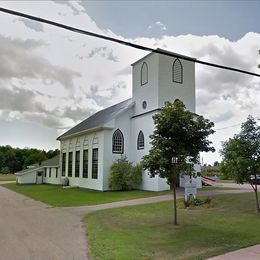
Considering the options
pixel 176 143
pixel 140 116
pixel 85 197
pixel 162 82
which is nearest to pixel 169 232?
pixel 176 143

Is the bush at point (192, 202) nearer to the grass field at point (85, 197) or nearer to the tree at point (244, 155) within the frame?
the tree at point (244, 155)

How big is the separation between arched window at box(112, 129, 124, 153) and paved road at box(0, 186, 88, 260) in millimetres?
17238

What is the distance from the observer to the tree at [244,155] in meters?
15.0

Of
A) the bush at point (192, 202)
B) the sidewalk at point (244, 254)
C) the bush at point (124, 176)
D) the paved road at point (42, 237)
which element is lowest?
the paved road at point (42, 237)

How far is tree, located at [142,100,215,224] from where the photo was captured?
40.9ft

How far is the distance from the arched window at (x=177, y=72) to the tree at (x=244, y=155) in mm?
16994

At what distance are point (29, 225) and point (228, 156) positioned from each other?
31.5 ft

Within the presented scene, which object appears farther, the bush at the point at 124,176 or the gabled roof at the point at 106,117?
the gabled roof at the point at 106,117

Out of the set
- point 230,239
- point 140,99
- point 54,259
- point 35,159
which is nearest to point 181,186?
point 140,99

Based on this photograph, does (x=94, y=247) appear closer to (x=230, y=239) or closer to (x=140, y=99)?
(x=230, y=239)

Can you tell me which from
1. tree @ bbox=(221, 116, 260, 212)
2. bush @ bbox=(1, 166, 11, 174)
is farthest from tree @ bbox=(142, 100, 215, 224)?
bush @ bbox=(1, 166, 11, 174)

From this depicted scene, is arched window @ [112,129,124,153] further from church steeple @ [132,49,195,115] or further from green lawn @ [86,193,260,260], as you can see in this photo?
green lawn @ [86,193,260,260]

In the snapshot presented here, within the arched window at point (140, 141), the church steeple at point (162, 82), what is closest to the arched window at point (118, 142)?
the arched window at point (140, 141)

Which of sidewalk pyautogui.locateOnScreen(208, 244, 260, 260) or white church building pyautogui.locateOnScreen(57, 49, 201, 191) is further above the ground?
white church building pyautogui.locateOnScreen(57, 49, 201, 191)
